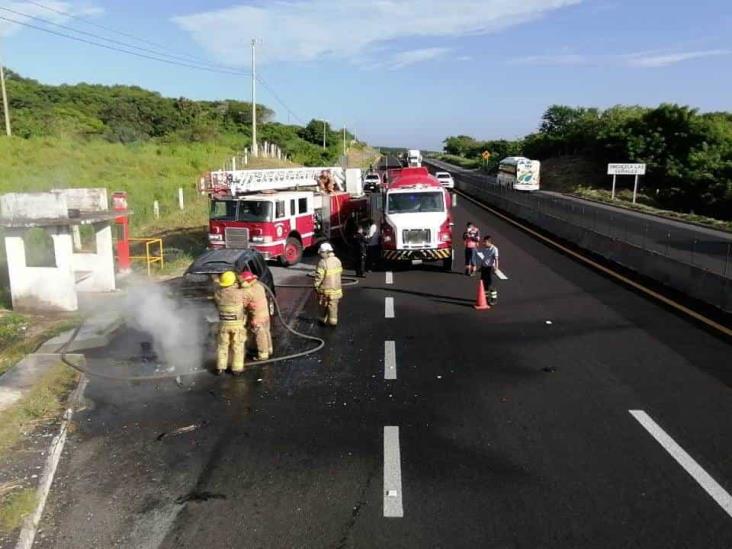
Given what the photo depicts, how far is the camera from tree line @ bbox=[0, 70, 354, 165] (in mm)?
58656

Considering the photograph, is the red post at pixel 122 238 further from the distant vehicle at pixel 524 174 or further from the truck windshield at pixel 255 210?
the distant vehicle at pixel 524 174

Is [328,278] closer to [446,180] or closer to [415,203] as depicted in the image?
[415,203]

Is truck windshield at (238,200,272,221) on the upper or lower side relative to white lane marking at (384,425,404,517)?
upper

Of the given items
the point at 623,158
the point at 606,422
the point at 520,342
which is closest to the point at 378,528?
the point at 606,422

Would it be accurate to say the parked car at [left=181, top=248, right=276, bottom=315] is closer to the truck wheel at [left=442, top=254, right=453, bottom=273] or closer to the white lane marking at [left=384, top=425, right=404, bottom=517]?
the white lane marking at [left=384, top=425, right=404, bottom=517]

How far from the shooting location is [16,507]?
5.23 m

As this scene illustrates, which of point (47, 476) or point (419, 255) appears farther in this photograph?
point (419, 255)

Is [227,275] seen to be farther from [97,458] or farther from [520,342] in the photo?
[520,342]

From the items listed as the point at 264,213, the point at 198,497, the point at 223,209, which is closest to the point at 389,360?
the point at 198,497

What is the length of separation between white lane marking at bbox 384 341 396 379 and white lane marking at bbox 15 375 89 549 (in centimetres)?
426

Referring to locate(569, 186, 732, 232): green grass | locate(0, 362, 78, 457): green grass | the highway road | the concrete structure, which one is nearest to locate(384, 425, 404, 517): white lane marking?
the highway road

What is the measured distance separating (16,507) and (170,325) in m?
6.74

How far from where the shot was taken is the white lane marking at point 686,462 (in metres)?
5.45

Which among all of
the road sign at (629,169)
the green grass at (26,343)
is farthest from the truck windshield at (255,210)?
the road sign at (629,169)
